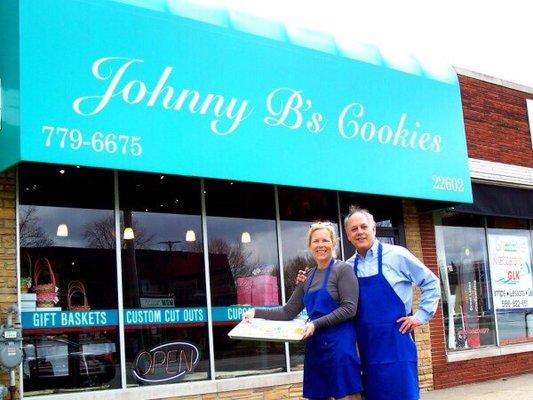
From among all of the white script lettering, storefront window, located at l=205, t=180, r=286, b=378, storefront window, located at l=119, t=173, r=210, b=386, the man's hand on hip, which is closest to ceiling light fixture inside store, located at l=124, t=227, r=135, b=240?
storefront window, located at l=119, t=173, r=210, b=386

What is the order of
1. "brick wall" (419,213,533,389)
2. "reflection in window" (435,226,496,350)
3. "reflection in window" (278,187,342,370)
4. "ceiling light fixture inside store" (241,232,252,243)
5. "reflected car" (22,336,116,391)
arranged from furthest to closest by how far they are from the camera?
"reflection in window" (435,226,496,350) → "brick wall" (419,213,533,389) → "reflection in window" (278,187,342,370) → "ceiling light fixture inside store" (241,232,252,243) → "reflected car" (22,336,116,391)

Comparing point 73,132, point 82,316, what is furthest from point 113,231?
point 73,132

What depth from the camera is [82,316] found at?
23.7 ft

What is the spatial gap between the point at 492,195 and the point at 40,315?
7.31 metres

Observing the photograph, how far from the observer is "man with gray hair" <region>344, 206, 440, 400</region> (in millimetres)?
4172

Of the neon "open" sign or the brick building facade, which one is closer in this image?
the neon "open" sign

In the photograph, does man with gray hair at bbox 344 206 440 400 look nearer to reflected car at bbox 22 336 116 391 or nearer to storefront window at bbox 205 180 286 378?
reflected car at bbox 22 336 116 391

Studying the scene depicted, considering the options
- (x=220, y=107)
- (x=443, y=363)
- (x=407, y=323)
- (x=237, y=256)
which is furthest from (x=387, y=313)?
(x=443, y=363)

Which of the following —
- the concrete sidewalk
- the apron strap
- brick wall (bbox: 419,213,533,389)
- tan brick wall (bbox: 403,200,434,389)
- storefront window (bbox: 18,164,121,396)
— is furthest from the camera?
brick wall (bbox: 419,213,533,389)

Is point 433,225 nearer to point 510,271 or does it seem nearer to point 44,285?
point 510,271

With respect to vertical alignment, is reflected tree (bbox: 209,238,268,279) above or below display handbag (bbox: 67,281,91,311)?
above

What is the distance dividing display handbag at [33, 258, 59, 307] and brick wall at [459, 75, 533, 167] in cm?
677

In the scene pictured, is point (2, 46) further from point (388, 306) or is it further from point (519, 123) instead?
point (519, 123)

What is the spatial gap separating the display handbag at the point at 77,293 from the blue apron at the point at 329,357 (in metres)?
3.64
